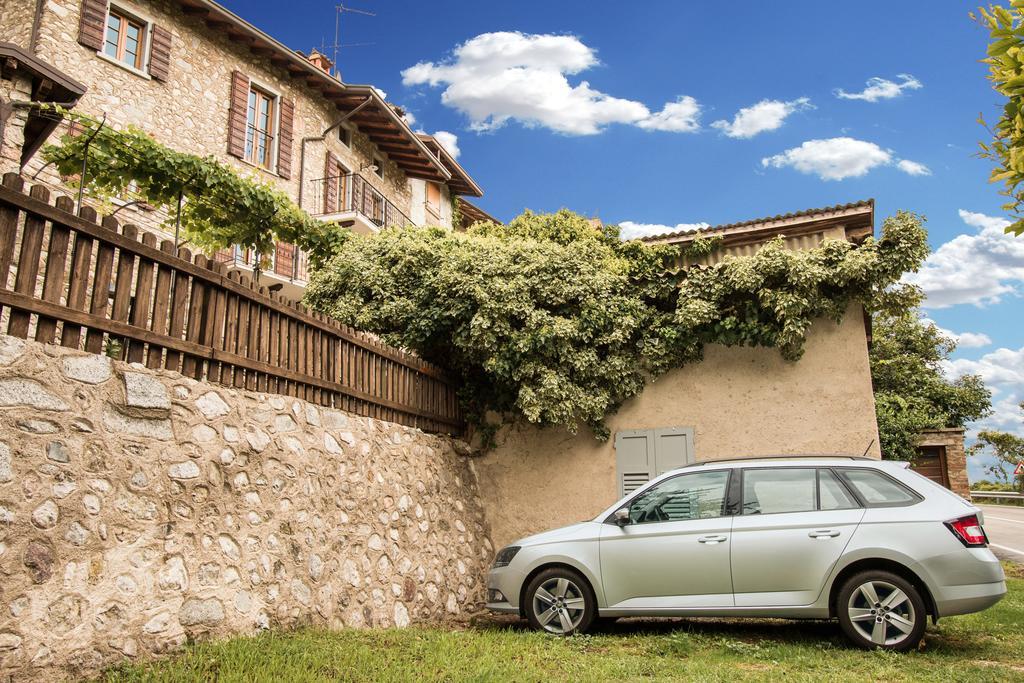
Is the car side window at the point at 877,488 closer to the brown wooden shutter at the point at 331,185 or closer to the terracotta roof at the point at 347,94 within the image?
the brown wooden shutter at the point at 331,185

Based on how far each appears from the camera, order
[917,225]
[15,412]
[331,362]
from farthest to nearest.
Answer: [917,225] → [331,362] → [15,412]

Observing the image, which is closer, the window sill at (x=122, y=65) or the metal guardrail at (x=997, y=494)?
the window sill at (x=122, y=65)

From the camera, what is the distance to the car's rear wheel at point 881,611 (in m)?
5.71

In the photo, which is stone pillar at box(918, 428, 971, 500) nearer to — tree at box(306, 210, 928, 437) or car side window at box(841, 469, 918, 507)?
tree at box(306, 210, 928, 437)

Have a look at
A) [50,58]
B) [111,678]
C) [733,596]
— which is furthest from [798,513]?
[50,58]

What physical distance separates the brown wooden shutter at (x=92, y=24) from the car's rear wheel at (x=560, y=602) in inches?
578

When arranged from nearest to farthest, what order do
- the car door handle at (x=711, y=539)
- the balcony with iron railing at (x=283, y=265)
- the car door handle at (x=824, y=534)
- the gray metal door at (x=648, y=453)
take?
the car door handle at (x=824, y=534) → the car door handle at (x=711, y=539) → the gray metal door at (x=648, y=453) → the balcony with iron railing at (x=283, y=265)

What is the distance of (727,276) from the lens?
32.7ft

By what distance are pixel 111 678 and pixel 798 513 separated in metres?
5.31

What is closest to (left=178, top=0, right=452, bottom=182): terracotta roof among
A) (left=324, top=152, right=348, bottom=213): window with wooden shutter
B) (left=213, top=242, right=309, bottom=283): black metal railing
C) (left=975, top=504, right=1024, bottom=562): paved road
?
(left=324, top=152, right=348, bottom=213): window with wooden shutter

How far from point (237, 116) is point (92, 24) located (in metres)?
3.60

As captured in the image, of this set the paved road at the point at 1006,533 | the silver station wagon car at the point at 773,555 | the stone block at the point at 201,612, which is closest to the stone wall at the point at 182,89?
the stone block at the point at 201,612

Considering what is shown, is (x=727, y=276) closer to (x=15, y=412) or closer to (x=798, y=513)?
(x=798, y=513)

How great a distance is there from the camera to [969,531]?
5.68 metres
